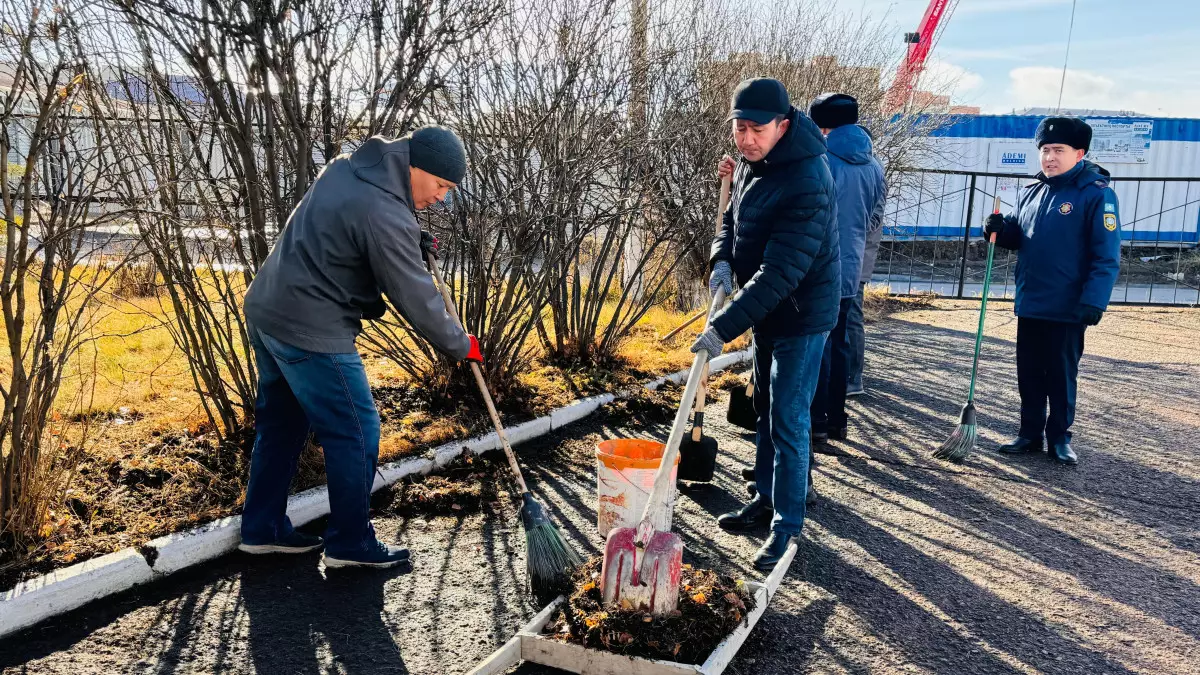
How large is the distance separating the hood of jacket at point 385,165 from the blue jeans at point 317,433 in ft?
2.24

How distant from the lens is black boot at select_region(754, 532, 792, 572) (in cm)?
363

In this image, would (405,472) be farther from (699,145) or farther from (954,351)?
(954,351)

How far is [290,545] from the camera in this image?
11.8ft

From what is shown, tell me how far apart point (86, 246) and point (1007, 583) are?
4204 mm

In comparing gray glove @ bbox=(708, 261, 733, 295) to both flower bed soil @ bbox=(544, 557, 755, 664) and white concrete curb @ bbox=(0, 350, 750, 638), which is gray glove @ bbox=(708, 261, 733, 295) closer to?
flower bed soil @ bbox=(544, 557, 755, 664)

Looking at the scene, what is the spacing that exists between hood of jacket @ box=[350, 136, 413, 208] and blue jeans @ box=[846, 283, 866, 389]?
341 centimetres

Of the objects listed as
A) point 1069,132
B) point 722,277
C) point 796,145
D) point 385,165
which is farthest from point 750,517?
point 1069,132

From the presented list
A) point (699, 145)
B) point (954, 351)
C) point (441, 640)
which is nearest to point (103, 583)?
point (441, 640)

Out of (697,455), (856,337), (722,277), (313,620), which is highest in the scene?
(722,277)

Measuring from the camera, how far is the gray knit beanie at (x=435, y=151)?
10.4 feet

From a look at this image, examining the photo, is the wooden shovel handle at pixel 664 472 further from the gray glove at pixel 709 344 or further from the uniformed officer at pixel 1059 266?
the uniformed officer at pixel 1059 266

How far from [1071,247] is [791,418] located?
269 centimetres

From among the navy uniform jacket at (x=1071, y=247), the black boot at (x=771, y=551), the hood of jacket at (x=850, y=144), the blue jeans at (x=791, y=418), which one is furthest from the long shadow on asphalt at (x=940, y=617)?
the hood of jacket at (x=850, y=144)

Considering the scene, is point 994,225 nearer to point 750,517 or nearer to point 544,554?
point 750,517
